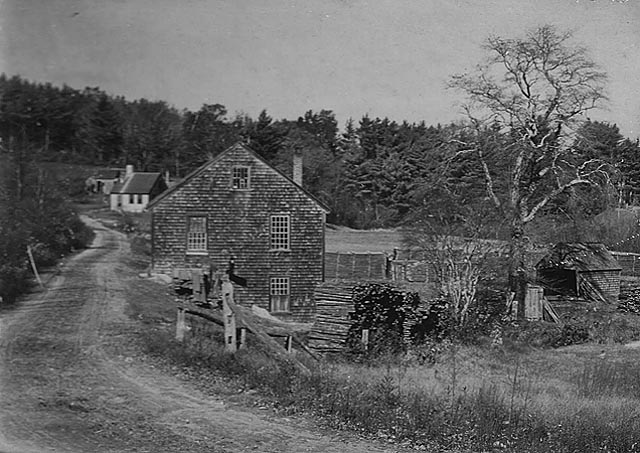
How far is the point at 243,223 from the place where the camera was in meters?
3.38

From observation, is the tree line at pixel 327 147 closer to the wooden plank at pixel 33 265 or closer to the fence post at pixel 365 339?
the wooden plank at pixel 33 265

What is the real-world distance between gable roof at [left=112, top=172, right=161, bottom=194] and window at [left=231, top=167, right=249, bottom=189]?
1.30ft

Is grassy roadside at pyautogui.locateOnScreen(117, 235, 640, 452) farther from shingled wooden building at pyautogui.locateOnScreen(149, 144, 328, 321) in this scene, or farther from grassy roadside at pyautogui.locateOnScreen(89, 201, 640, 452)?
shingled wooden building at pyautogui.locateOnScreen(149, 144, 328, 321)

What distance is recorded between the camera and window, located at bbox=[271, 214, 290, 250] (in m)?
3.40

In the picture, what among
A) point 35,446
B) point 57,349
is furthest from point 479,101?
point 35,446

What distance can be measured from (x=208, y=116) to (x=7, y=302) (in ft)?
4.18

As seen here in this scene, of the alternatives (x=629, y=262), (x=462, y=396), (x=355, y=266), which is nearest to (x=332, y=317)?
(x=355, y=266)

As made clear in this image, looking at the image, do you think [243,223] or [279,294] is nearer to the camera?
[243,223]

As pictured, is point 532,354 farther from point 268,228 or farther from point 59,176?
Result: point 59,176

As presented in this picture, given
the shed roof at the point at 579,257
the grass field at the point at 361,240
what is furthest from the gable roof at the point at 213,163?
the shed roof at the point at 579,257

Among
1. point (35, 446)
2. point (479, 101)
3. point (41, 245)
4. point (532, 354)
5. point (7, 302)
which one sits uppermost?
point (479, 101)

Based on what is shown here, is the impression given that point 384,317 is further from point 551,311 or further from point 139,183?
point 139,183

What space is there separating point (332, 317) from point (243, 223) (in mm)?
982

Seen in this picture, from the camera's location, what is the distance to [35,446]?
2.65 m
